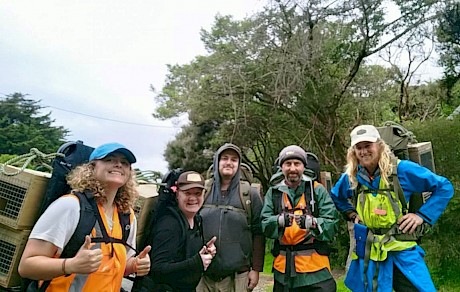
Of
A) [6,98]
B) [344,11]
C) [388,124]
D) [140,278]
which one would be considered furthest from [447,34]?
[6,98]

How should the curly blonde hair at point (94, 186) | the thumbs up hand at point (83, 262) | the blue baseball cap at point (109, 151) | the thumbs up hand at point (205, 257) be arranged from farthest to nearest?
the thumbs up hand at point (205, 257)
the blue baseball cap at point (109, 151)
the curly blonde hair at point (94, 186)
the thumbs up hand at point (83, 262)

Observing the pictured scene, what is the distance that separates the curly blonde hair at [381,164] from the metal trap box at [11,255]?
8.21 ft

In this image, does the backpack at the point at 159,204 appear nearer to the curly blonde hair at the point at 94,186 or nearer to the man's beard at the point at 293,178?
the curly blonde hair at the point at 94,186

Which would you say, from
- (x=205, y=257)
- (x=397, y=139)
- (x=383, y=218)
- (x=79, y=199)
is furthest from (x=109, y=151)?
(x=397, y=139)

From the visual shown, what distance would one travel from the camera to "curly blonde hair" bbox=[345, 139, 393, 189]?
11.3 ft

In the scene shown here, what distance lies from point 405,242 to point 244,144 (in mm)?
13361

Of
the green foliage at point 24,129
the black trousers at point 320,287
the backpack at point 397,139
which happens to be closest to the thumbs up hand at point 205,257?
the black trousers at point 320,287

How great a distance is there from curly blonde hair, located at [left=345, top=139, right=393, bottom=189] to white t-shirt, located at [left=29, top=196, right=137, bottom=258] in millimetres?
2279

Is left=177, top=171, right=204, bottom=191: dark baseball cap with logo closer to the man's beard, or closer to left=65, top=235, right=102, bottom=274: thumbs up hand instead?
the man's beard

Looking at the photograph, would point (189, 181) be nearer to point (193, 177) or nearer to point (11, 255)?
point (193, 177)

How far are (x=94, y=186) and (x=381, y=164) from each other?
2195mm

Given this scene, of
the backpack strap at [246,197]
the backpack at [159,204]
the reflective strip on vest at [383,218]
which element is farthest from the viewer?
the backpack strap at [246,197]

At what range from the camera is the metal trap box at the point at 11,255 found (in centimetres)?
272

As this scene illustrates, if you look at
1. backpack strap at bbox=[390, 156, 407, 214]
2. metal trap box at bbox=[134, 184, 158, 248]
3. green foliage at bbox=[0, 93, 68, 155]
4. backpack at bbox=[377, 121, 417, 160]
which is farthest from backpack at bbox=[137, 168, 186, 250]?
green foliage at bbox=[0, 93, 68, 155]
